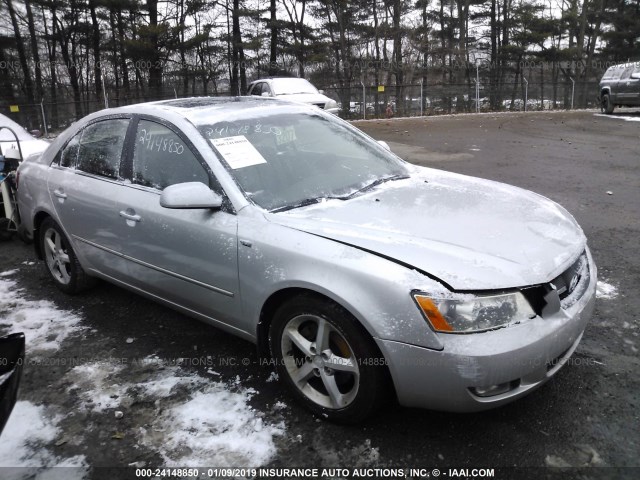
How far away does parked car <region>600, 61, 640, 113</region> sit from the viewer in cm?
1762

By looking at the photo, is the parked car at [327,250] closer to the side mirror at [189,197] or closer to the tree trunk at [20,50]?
the side mirror at [189,197]

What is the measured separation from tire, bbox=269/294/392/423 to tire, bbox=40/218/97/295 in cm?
218

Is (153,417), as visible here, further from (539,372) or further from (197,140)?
(539,372)

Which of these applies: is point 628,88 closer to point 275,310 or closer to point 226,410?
point 275,310

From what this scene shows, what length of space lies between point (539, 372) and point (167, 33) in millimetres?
27295

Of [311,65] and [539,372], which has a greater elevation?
[311,65]

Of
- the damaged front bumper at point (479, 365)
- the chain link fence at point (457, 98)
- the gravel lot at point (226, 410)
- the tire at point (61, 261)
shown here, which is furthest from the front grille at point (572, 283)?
the chain link fence at point (457, 98)

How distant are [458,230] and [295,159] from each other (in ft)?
3.90

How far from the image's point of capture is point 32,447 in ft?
8.43

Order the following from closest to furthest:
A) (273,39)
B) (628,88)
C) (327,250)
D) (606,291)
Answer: (327,250) → (606,291) → (628,88) → (273,39)

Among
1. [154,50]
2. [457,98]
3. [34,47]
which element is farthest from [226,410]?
[34,47]

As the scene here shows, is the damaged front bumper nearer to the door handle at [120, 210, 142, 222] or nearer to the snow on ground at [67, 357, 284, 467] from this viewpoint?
the snow on ground at [67, 357, 284, 467]

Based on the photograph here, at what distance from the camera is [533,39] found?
35.6 metres

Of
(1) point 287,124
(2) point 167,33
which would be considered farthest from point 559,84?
(1) point 287,124
